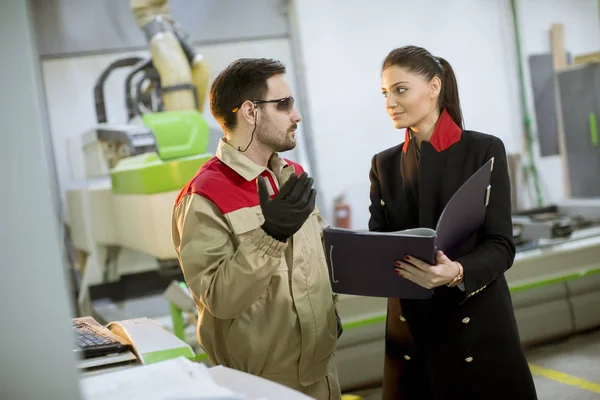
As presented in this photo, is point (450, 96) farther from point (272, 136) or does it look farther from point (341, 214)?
point (341, 214)

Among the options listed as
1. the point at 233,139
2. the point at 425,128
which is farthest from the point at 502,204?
the point at 233,139

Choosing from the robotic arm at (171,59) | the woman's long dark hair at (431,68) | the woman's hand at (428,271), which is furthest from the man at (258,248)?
the robotic arm at (171,59)

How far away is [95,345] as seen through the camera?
1.44 meters

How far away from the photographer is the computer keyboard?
1412 millimetres

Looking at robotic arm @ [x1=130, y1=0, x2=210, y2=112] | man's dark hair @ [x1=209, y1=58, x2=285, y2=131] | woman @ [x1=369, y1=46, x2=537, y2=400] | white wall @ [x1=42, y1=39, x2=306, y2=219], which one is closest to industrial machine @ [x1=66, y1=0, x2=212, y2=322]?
robotic arm @ [x1=130, y1=0, x2=210, y2=112]

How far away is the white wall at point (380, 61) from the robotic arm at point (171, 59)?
1674 millimetres

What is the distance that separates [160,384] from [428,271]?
0.86 m

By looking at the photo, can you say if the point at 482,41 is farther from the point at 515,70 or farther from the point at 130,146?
the point at 130,146

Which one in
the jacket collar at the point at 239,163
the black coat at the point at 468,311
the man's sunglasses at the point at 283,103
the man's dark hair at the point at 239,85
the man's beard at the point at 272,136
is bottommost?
the black coat at the point at 468,311

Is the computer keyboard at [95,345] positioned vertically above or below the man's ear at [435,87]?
below

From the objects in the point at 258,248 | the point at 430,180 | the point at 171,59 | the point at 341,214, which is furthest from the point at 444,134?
the point at 341,214

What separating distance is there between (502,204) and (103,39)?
4.35 meters

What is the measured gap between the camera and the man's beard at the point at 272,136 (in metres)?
1.86

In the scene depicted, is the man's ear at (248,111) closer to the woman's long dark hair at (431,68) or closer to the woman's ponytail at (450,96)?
the woman's long dark hair at (431,68)
